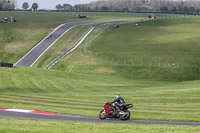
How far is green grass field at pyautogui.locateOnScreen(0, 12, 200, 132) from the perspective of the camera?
36.2 metres

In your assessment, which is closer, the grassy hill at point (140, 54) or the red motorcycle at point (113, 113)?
the red motorcycle at point (113, 113)

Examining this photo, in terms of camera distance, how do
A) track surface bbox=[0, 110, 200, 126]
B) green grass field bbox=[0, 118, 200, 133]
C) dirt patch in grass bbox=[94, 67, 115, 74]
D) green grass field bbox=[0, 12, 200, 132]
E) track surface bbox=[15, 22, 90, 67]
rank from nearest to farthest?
green grass field bbox=[0, 118, 200, 133] → track surface bbox=[0, 110, 200, 126] → green grass field bbox=[0, 12, 200, 132] → dirt patch in grass bbox=[94, 67, 115, 74] → track surface bbox=[15, 22, 90, 67]

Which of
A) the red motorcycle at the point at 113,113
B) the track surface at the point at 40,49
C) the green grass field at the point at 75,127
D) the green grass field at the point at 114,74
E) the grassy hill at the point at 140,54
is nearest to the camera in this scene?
the green grass field at the point at 75,127

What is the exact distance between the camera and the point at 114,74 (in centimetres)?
8319

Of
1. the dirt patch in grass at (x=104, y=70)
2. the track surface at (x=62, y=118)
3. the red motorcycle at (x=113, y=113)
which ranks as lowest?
the dirt patch in grass at (x=104, y=70)

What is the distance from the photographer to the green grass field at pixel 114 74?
3625cm

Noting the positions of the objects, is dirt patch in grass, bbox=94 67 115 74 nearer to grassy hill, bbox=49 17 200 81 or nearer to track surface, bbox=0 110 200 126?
grassy hill, bbox=49 17 200 81

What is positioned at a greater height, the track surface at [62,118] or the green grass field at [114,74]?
the track surface at [62,118]

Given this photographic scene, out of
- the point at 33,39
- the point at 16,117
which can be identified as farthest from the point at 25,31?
the point at 16,117

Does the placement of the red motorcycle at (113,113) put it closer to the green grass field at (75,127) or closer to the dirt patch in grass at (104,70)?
the green grass field at (75,127)

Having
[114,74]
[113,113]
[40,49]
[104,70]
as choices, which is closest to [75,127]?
[113,113]

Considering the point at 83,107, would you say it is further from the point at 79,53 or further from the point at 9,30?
the point at 9,30

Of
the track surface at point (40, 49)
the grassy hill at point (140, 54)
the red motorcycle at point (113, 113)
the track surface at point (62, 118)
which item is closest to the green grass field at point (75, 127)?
the track surface at point (62, 118)

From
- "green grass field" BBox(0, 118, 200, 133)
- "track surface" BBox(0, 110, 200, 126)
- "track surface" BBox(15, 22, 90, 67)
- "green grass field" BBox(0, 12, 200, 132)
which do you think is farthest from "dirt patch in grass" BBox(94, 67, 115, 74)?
"green grass field" BBox(0, 118, 200, 133)
